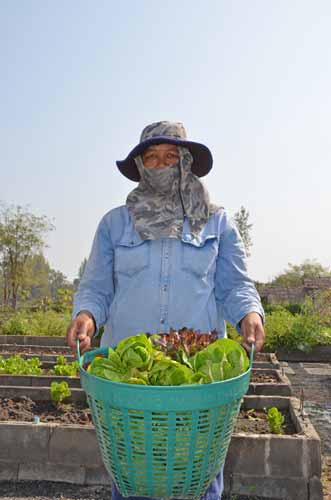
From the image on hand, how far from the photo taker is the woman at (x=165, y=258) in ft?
6.52

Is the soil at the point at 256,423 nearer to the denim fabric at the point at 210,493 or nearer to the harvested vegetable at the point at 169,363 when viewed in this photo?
the denim fabric at the point at 210,493

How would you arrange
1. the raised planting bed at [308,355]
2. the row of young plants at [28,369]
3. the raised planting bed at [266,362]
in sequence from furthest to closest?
the raised planting bed at [308,355] → the raised planting bed at [266,362] → the row of young plants at [28,369]

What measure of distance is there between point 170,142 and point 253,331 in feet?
3.02

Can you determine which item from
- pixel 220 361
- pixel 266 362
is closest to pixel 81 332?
pixel 220 361

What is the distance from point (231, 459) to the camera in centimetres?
321

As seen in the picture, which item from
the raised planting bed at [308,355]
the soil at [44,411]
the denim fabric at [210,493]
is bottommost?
the raised planting bed at [308,355]

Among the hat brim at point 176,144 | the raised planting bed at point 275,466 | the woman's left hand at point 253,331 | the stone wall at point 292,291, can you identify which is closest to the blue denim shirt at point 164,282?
the woman's left hand at point 253,331

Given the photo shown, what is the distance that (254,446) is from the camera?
3209 millimetres

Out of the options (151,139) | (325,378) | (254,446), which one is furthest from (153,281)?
(325,378)

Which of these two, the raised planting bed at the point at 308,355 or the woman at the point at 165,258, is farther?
the raised planting bed at the point at 308,355

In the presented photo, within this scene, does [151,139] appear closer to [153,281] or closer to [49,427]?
[153,281]

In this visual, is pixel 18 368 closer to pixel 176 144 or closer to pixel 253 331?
pixel 176 144

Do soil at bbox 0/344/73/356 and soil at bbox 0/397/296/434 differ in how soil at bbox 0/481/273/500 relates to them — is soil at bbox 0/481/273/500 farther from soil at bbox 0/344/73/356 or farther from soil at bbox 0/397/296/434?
soil at bbox 0/344/73/356

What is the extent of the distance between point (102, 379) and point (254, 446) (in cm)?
232
